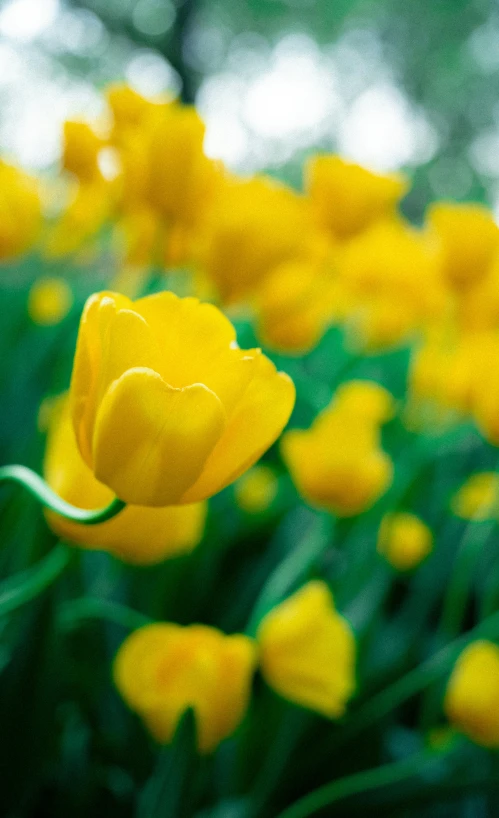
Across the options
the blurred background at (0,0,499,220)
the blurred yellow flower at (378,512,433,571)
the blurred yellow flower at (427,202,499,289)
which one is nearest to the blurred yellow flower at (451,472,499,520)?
the blurred yellow flower at (378,512,433,571)

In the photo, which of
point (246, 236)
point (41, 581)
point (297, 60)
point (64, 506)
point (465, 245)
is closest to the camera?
point (64, 506)

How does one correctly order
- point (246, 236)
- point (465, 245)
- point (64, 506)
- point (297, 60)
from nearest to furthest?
point (64, 506) → point (246, 236) → point (465, 245) → point (297, 60)

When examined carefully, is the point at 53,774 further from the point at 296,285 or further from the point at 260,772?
the point at 296,285

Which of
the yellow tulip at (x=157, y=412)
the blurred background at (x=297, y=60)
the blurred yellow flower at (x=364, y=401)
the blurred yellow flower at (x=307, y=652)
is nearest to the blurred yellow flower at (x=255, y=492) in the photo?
the blurred yellow flower at (x=364, y=401)

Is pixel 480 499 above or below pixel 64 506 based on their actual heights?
below

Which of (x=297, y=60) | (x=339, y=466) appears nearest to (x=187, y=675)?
(x=339, y=466)

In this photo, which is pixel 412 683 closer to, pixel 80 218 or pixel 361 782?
pixel 361 782

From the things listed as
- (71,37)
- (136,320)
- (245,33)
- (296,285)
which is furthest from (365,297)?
(245,33)
